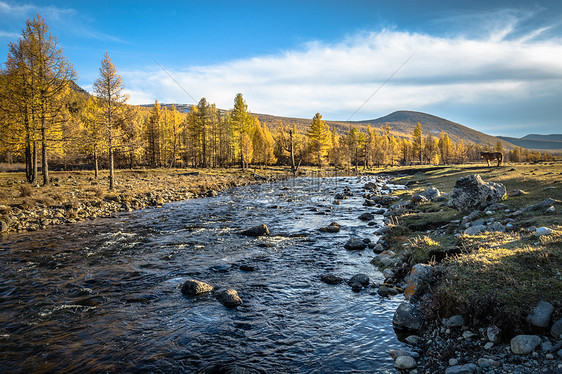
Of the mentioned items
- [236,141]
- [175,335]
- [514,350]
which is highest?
[236,141]

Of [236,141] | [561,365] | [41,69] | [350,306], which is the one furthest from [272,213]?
[236,141]

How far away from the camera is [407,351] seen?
5727mm

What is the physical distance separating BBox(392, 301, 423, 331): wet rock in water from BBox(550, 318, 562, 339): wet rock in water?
2.31 m

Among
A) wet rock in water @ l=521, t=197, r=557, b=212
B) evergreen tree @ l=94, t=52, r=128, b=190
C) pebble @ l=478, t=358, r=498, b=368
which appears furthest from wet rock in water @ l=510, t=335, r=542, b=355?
evergreen tree @ l=94, t=52, r=128, b=190

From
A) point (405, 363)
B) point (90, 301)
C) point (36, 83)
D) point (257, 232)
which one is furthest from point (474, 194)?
point (36, 83)

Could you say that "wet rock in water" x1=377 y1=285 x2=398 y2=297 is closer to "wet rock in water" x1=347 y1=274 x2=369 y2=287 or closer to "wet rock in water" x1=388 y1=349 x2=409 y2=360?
"wet rock in water" x1=347 y1=274 x2=369 y2=287

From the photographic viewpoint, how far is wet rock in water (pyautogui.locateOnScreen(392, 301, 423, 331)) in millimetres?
6445

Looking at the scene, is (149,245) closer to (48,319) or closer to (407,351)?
(48,319)

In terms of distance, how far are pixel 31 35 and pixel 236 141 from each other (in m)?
44.6

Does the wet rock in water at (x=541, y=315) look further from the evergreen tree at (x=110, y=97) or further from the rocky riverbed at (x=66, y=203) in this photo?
the evergreen tree at (x=110, y=97)

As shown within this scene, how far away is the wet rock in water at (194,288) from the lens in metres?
8.81

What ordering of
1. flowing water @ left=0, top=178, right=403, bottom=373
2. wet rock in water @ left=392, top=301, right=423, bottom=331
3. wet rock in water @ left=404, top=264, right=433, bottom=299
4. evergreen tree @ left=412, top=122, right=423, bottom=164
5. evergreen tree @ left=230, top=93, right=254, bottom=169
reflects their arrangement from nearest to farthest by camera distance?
flowing water @ left=0, top=178, right=403, bottom=373 < wet rock in water @ left=392, top=301, right=423, bottom=331 < wet rock in water @ left=404, top=264, right=433, bottom=299 < evergreen tree @ left=230, top=93, right=254, bottom=169 < evergreen tree @ left=412, top=122, right=423, bottom=164

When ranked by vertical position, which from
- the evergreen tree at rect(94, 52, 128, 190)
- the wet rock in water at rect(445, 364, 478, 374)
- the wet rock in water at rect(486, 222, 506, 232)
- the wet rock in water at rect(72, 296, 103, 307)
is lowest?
the wet rock in water at rect(72, 296, 103, 307)

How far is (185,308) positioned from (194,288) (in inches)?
35.8
